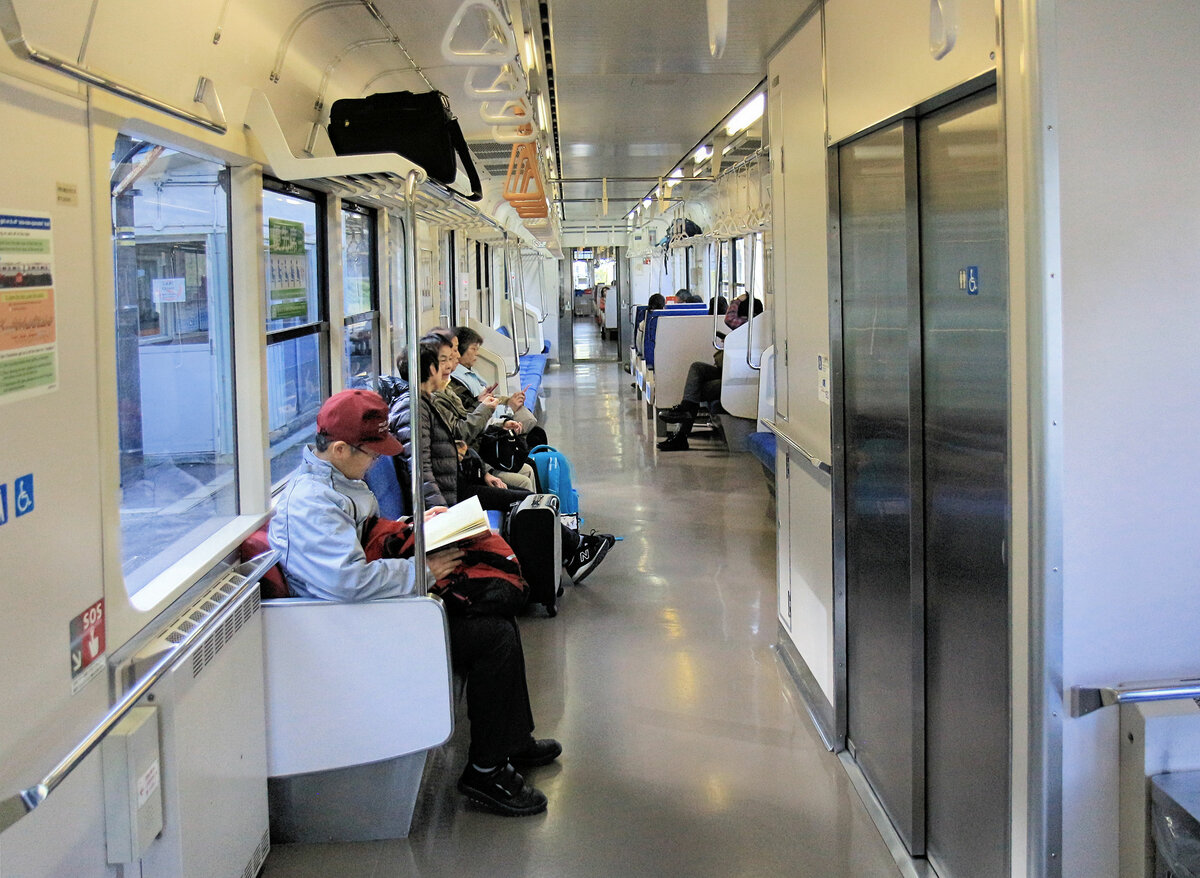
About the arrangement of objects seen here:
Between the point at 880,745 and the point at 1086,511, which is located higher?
the point at 1086,511

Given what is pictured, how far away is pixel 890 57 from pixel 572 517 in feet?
12.2

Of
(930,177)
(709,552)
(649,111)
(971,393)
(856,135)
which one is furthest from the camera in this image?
(649,111)

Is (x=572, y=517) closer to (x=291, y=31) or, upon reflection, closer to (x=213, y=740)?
(x=291, y=31)

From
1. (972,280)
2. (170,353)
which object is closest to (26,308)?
(170,353)

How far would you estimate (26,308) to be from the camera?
1956mm

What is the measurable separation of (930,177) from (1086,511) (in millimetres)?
1152

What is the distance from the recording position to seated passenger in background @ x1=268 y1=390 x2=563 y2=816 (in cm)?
318

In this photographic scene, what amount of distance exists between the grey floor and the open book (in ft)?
2.80

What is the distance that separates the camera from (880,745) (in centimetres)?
350

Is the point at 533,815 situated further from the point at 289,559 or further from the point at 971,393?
the point at 971,393

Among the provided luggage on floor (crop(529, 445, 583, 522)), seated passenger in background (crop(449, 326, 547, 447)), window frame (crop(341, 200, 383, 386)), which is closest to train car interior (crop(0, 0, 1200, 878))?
window frame (crop(341, 200, 383, 386))

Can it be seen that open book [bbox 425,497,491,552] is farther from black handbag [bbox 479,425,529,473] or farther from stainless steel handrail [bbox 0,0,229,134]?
black handbag [bbox 479,425,529,473]

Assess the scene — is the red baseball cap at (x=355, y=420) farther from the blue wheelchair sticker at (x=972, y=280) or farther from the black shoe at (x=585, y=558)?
the black shoe at (x=585, y=558)

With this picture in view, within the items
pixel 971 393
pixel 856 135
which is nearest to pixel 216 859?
pixel 971 393
